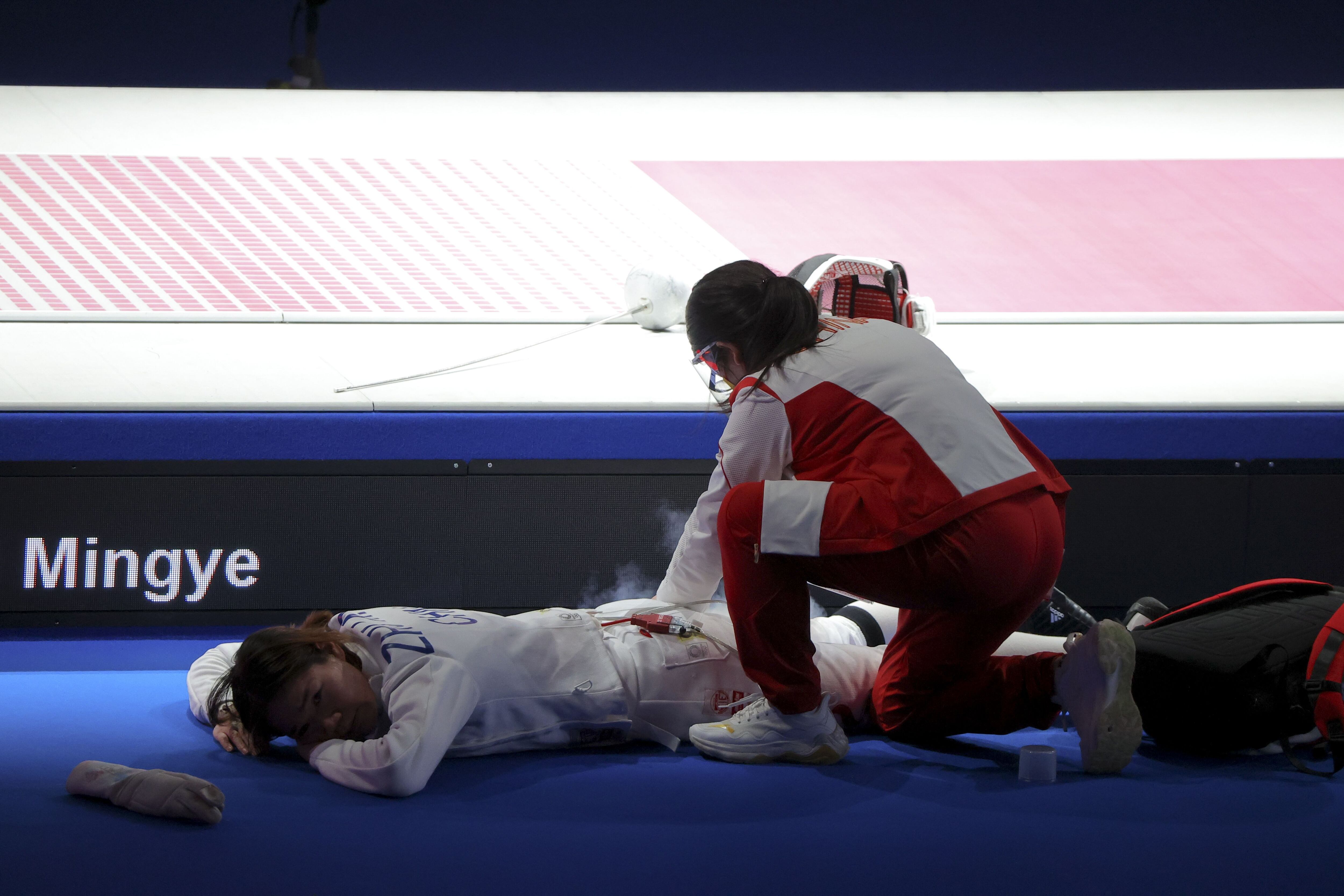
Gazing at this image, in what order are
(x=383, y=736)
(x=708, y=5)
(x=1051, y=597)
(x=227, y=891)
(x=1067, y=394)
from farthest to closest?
(x=708, y=5)
(x=1067, y=394)
(x=1051, y=597)
(x=383, y=736)
(x=227, y=891)

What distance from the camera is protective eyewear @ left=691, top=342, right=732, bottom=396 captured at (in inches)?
68.1

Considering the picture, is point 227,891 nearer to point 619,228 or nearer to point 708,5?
point 619,228

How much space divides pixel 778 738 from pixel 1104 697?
0.45 meters

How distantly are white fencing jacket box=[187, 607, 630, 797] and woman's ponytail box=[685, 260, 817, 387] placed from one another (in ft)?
1.68

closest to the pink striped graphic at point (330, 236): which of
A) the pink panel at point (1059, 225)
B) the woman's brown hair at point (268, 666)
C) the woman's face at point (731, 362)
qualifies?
the pink panel at point (1059, 225)

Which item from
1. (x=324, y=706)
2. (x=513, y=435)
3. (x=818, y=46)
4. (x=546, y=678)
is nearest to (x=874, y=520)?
(x=546, y=678)

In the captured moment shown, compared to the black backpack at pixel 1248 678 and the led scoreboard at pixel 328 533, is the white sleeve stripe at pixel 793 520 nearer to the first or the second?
the black backpack at pixel 1248 678

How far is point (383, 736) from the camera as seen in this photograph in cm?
153


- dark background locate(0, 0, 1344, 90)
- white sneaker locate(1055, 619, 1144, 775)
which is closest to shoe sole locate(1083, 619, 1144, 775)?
white sneaker locate(1055, 619, 1144, 775)

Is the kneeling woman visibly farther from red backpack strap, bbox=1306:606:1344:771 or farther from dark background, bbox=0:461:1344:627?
dark background, bbox=0:461:1344:627

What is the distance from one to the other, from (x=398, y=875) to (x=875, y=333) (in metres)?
0.96

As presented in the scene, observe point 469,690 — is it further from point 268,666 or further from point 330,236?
point 330,236

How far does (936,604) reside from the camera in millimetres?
1628

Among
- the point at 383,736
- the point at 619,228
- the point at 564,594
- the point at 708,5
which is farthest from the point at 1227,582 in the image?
the point at 708,5
